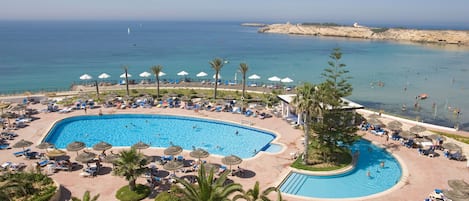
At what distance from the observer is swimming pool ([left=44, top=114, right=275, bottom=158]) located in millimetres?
28078

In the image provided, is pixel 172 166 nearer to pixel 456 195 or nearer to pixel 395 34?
pixel 456 195

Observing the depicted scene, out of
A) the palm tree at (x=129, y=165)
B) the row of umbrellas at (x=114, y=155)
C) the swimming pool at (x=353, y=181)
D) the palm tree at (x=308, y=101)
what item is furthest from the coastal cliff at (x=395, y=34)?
the palm tree at (x=129, y=165)

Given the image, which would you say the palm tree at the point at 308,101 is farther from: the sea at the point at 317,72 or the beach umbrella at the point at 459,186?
the sea at the point at 317,72

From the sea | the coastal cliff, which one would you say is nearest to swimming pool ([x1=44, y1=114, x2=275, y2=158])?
the sea

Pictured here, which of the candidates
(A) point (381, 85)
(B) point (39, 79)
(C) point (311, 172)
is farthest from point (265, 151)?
(B) point (39, 79)

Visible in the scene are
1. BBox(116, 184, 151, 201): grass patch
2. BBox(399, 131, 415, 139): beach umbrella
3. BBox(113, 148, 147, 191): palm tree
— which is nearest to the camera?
BBox(113, 148, 147, 191): palm tree

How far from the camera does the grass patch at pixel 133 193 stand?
18.3 metres

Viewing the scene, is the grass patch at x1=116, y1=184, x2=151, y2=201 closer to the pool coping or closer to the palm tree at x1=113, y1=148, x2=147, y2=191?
the palm tree at x1=113, y1=148, x2=147, y2=191

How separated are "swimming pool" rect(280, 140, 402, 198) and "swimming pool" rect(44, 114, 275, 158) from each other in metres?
5.82

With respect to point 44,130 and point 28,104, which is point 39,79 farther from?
point 44,130

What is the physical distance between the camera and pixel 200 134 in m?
30.6

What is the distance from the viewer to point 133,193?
1869 centimetres

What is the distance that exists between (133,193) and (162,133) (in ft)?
40.5

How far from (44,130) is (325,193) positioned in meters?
24.2
